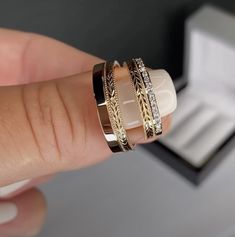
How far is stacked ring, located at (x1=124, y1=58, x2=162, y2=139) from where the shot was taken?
Result: 25 centimetres

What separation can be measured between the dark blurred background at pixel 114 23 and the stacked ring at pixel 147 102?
0.26m

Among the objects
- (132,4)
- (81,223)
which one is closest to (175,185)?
(81,223)

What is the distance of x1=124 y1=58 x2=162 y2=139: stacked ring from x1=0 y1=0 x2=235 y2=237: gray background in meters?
0.27

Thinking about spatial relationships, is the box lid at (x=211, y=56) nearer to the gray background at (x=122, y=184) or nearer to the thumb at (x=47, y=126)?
the gray background at (x=122, y=184)

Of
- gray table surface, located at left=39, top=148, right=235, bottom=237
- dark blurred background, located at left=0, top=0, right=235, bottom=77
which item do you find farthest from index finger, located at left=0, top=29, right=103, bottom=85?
gray table surface, located at left=39, top=148, right=235, bottom=237

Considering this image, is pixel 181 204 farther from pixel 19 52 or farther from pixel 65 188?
pixel 19 52

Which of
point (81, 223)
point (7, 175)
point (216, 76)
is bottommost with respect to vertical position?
point (81, 223)

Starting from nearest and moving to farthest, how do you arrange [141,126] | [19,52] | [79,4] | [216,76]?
[141,126]
[19,52]
[79,4]
[216,76]

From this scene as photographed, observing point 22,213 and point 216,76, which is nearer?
point 22,213

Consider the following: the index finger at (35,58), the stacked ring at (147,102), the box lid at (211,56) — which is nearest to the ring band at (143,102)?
the stacked ring at (147,102)

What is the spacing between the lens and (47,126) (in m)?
0.26

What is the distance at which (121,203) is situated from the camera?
0.57 metres

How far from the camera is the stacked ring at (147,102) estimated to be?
0.25 metres

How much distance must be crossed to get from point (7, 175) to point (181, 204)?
0.34m
